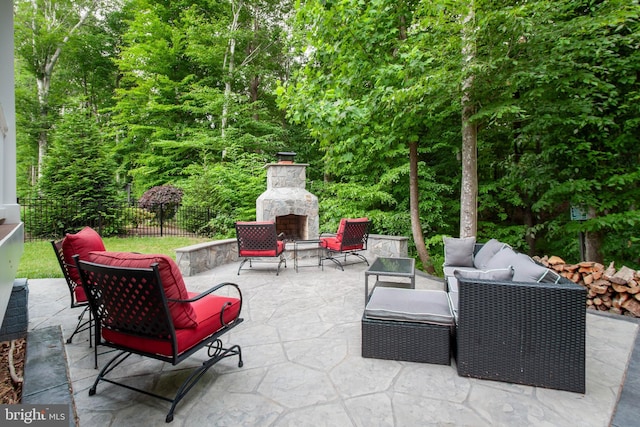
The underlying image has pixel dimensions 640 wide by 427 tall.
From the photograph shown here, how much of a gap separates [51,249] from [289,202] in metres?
5.66

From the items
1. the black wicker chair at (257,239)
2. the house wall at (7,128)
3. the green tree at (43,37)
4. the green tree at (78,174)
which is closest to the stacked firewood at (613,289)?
the black wicker chair at (257,239)

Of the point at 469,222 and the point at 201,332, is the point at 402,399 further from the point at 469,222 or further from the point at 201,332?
the point at 469,222

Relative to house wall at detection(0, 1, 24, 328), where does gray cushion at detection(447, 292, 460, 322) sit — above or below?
below

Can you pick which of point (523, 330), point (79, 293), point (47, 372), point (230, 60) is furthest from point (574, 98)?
point (230, 60)

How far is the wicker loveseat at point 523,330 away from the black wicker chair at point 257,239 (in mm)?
3633

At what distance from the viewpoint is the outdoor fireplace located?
23.1ft

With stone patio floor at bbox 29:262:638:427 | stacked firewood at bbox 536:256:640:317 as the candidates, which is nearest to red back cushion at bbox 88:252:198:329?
stone patio floor at bbox 29:262:638:427

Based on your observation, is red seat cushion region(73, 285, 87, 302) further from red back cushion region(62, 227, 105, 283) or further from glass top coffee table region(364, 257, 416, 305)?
glass top coffee table region(364, 257, 416, 305)

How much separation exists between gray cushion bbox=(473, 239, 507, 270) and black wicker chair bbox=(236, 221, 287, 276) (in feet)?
10.3

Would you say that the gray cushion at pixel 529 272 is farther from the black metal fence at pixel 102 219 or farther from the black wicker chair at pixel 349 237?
the black metal fence at pixel 102 219

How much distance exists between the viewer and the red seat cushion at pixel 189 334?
1.84m

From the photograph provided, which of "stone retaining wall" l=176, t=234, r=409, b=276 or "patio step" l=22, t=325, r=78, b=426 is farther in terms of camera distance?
"stone retaining wall" l=176, t=234, r=409, b=276

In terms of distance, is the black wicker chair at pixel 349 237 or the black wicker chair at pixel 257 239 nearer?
the black wicker chair at pixel 257 239

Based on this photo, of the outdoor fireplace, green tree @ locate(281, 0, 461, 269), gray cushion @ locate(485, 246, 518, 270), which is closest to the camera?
gray cushion @ locate(485, 246, 518, 270)
